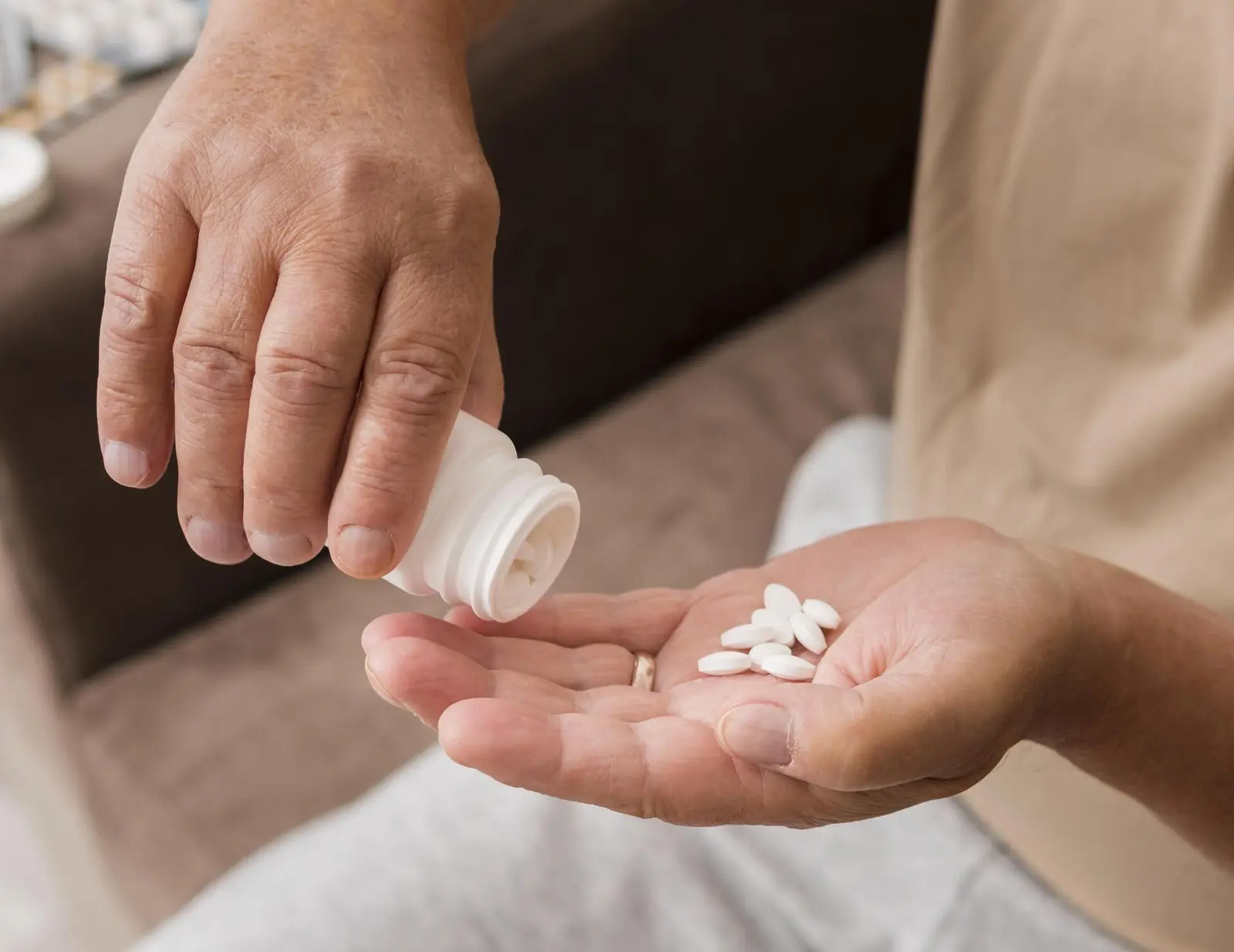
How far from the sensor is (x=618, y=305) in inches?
53.0

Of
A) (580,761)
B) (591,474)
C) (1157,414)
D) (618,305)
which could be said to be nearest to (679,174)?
(618,305)

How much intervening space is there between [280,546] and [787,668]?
264mm

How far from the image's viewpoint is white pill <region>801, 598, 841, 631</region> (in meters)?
0.72

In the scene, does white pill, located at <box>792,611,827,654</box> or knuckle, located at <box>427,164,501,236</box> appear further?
white pill, located at <box>792,611,827,654</box>

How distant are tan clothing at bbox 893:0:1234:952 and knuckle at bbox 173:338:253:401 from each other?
56 centimetres

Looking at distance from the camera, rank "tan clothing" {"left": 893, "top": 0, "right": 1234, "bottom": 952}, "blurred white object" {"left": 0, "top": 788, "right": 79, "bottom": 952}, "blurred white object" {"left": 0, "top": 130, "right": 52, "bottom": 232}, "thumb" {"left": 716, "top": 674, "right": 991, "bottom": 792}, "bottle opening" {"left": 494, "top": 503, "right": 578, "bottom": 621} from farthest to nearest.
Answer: "blurred white object" {"left": 0, "top": 788, "right": 79, "bottom": 952} → "blurred white object" {"left": 0, "top": 130, "right": 52, "bottom": 232} → "tan clothing" {"left": 893, "top": 0, "right": 1234, "bottom": 952} → "bottle opening" {"left": 494, "top": 503, "right": 578, "bottom": 621} → "thumb" {"left": 716, "top": 674, "right": 991, "bottom": 792}

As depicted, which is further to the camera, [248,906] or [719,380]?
[719,380]

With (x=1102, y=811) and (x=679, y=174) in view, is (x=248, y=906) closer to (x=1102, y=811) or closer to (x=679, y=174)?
(x=1102, y=811)

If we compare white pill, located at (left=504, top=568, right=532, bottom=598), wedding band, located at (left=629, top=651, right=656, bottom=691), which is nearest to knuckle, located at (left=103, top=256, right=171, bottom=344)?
white pill, located at (left=504, top=568, right=532, bottom=598)

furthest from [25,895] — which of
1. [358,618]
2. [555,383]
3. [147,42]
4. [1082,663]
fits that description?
[1082,663]

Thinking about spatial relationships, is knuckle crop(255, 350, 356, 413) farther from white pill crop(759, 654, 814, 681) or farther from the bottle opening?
white pill crop(759, 654, 814, 681)

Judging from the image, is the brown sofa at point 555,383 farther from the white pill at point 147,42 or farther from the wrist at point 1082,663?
the wrist at point 1082,663

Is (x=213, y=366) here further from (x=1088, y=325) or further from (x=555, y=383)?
(x=555, y=383)

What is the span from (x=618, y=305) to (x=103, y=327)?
31.3 inches
